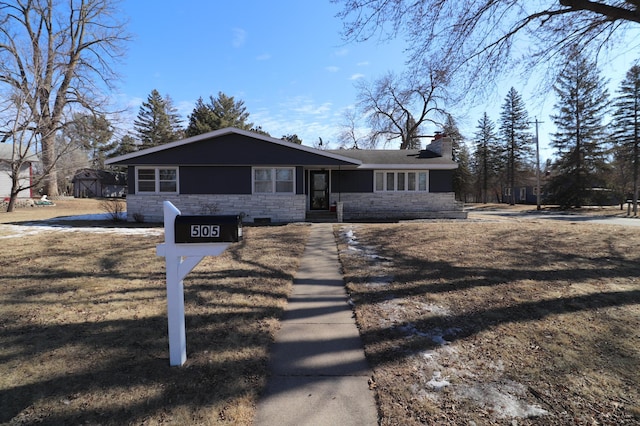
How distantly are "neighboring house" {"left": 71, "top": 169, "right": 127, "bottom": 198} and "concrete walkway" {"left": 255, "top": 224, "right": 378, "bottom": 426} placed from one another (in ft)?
203

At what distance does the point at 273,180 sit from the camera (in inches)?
612

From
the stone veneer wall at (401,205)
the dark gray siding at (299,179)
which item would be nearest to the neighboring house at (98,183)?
the dark gray siding at (299,179)

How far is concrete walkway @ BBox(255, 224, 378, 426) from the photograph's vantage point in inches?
94.0

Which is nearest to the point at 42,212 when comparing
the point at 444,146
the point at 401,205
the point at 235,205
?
the point at 235,205

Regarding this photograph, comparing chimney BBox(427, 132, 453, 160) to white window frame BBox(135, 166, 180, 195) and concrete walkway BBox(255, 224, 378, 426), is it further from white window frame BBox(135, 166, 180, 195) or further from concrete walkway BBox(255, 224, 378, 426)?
concrete walkway BBox(255, 224, 378, 426)

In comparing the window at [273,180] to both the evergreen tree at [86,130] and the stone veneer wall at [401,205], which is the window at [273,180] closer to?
the stone veneer wall at [401,205]

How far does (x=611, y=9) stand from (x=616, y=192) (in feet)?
113

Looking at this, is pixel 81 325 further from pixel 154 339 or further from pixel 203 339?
pixel 203 339

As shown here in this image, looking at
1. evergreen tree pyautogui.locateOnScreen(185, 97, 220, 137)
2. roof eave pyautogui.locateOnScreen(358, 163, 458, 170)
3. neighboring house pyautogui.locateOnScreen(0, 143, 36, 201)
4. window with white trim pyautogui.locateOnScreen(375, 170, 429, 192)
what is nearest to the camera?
roof eave pyautogui.locateOnScreen(358, 163, 458, 170)

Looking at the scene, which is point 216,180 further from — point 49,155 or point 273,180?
point 49,155

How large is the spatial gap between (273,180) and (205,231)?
12986mm

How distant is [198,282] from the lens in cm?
551

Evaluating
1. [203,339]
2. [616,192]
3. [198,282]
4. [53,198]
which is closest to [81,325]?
[203,339]

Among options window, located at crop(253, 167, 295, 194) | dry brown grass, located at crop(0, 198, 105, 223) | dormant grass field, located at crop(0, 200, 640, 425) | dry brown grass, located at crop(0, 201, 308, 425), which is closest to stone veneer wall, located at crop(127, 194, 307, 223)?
window, located at crop(253, 167, 295, 194)
